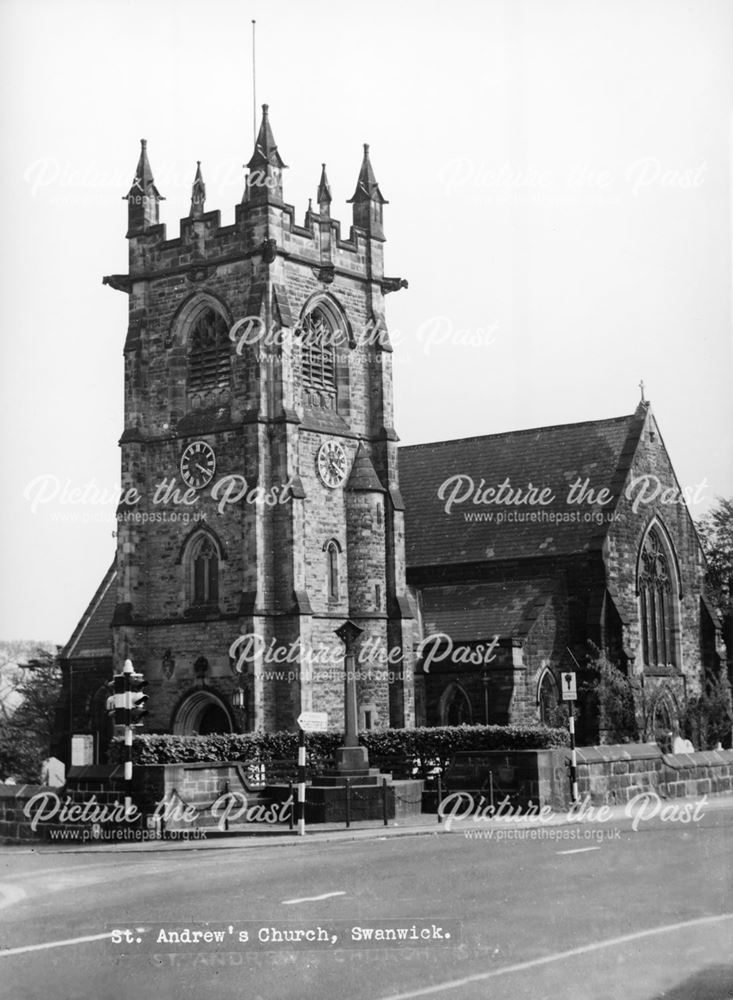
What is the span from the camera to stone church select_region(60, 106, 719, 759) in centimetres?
3944

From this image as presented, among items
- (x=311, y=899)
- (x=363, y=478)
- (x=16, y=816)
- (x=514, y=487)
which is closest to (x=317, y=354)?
(x=363, y=478)

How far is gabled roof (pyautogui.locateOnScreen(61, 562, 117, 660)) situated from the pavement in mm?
22902

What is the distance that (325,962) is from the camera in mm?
11289

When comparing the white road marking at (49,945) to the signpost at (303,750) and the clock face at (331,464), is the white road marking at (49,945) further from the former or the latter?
the clock face at (331,464)

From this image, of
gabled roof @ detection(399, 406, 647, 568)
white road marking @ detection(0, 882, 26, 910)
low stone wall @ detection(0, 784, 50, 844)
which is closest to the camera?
white road marking @ detection(0, 882, 26, 910)

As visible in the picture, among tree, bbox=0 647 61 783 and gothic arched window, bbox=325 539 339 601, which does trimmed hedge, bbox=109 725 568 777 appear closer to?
gothic arched window, bbox=325 539 339 601

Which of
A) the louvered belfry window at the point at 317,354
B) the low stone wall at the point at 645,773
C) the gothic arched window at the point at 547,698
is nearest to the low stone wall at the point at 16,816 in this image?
the low stone wall at the point at 645,773

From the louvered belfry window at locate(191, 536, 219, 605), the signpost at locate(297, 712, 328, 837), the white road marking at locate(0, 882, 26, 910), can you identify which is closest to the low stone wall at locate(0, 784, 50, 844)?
the signpost at locate(297, 712, 328, 837)

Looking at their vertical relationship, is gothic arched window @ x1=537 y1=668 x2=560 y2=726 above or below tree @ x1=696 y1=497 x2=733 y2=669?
below

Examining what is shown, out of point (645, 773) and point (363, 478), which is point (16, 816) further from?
point (363, 478)

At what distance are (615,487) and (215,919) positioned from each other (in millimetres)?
31600

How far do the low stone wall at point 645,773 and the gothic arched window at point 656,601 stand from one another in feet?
47.0

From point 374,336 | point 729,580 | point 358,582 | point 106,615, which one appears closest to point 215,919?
point 358,582

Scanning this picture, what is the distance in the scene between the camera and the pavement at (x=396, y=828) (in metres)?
22.6
